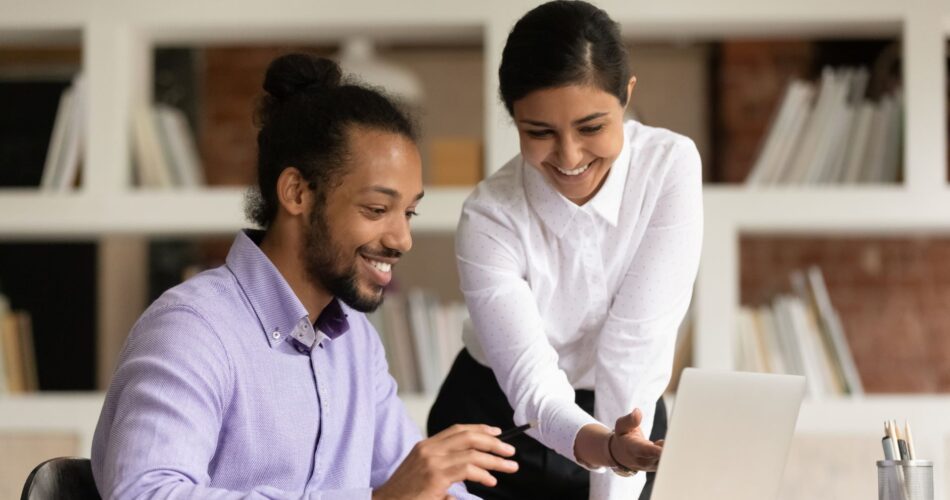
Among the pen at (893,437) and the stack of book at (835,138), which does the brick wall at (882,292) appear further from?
the pen at (893,437)

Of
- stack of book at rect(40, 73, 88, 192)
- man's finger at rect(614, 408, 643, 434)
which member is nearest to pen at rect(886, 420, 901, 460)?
man's finger at rect(614, 408, 643, 434)

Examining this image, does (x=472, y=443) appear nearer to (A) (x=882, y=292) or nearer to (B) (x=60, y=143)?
(B) (x=60, y=143)

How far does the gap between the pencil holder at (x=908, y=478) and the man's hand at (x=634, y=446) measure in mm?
247

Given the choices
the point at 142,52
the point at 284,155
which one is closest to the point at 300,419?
the point at 284,155

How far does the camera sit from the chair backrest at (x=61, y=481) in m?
1.31

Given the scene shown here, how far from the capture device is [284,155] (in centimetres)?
161

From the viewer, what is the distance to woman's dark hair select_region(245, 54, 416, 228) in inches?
62.1

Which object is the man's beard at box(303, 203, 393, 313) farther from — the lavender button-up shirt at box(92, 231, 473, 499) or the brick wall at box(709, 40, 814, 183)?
the brick wall at box(709, 40, 814, 183)

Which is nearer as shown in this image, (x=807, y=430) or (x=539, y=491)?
(x=539, y=491)

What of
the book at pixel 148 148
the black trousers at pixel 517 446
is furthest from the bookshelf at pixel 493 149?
the black trousers at pixel 517 446

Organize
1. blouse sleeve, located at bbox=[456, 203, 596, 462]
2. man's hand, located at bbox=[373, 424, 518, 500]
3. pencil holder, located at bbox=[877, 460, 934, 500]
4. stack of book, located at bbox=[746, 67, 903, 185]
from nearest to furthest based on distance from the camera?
1. man's hand, located at bbox=[373, 424, 518, 500]
2. pencil holder, located at bbox=[877, 460, 934, 500]
3. blouse sleeve, located at bbox=[456, 203, 596, 462]
4. stack of book, located at bbox=[746, 67, 903, 185]

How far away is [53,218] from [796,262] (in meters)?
2.62

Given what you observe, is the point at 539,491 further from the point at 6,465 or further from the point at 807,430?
the point at 6,465

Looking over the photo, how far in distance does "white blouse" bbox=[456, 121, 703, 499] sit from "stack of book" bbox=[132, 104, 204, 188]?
5.43 feet
